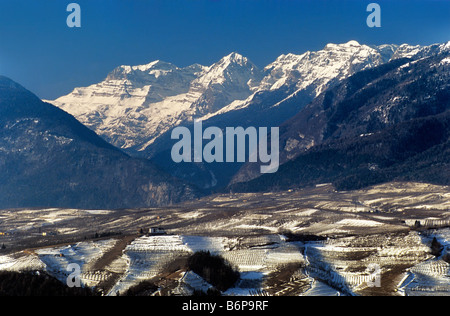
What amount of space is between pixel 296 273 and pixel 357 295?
24.4 meters

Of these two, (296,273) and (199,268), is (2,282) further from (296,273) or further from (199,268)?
(296,273)

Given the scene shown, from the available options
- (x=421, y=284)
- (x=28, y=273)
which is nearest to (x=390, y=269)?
(x=421, y=284)

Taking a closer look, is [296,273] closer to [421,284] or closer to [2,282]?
[421,284]

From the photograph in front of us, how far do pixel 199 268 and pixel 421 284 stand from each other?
50.1m
